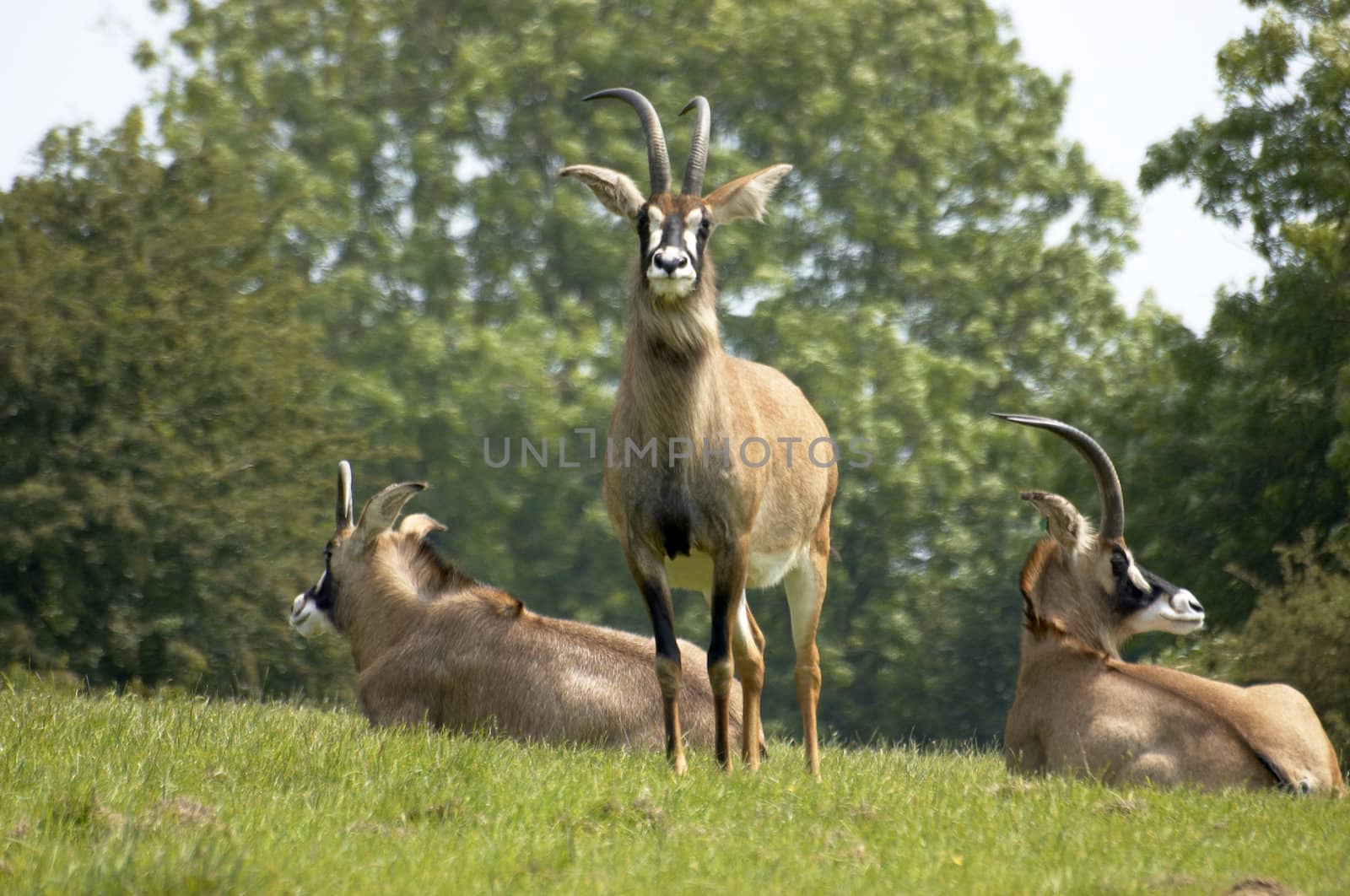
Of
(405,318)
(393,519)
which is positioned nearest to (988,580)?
(405,318)

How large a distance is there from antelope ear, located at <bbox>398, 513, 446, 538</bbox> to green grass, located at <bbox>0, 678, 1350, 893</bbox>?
11.3ft

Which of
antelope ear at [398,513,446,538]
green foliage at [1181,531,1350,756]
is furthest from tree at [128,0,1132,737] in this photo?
antelope ear at [398,513,446,538]

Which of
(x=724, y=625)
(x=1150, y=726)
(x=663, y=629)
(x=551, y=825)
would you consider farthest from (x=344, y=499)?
(x=551, y=825)

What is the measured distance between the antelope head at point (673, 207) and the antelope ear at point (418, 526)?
4.02 m

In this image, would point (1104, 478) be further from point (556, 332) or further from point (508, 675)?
point (556, 332)

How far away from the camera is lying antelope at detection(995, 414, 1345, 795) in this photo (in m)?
8.43

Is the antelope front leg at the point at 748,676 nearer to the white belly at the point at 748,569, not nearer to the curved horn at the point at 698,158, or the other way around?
the white belly at the point at 748,569

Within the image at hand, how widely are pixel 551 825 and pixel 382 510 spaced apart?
5596mm

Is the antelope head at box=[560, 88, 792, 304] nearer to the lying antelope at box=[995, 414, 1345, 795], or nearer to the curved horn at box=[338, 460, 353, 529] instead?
the lying antelope at box=[995, 414, 1345, 795]

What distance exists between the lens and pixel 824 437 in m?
10.4

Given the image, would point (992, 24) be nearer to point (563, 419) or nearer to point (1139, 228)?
point (1139, 228)

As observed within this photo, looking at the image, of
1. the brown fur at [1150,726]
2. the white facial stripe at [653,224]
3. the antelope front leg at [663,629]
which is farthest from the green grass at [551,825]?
the white facial stripe at [653,224]

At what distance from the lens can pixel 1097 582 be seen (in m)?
10.2

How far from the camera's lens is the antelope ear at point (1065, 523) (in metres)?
9.95
